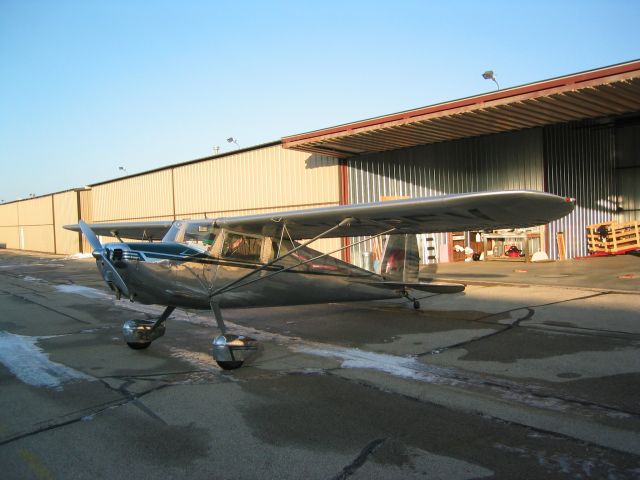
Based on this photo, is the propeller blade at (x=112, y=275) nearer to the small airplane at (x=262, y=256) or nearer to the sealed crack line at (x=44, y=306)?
the small airplane at (x=262, y=256)

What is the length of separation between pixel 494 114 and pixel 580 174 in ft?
34.4

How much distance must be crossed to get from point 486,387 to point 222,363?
2.98m

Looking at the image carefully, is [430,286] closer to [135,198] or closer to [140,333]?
[140,333]

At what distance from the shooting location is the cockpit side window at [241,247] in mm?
7133

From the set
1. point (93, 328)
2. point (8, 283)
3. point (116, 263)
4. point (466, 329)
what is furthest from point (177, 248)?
point (8, 283)

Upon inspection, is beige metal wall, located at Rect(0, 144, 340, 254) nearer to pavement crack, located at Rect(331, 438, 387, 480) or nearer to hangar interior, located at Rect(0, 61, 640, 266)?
hangar interior, located at Rect(0, 61, 640, 266)

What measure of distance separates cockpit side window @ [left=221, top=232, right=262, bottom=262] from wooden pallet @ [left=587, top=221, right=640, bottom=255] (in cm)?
1818

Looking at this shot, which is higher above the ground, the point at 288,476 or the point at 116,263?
the point at 116,263

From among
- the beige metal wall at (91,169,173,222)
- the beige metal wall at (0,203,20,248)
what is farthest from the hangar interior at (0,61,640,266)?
the beige metal wall at (0,203,20,248)

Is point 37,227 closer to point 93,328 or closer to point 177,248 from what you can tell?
point 93,328

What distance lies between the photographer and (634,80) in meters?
10.6

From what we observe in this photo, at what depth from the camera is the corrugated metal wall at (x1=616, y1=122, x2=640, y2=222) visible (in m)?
24.4

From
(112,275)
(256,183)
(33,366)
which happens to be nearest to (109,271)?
(112,275)

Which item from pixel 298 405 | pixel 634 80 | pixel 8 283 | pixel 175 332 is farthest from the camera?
pixel 8 283
